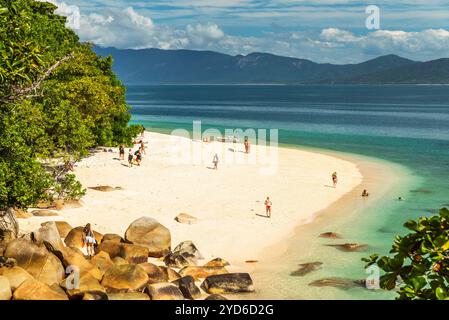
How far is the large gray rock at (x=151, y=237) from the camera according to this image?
21734 mm

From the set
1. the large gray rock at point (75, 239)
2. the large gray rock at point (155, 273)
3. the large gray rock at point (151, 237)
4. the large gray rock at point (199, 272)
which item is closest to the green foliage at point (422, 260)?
the large gray rock at point (155, 273)

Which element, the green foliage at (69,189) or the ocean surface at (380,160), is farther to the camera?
the green foliage at (69,189)

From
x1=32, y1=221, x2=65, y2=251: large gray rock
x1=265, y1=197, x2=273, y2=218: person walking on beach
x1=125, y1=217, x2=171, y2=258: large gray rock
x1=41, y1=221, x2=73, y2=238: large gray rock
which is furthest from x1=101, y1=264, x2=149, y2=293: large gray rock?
x1=265, y1=197, x2=273, y2=218: person walking on beach

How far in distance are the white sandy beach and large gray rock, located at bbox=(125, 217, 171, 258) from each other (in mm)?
1819

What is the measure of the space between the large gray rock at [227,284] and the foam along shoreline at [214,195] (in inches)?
99.5

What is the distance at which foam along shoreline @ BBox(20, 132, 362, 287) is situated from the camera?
25188 millimetres

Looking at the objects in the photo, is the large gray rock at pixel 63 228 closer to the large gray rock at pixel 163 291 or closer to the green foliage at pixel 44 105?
the green foliage at pixel 44 105

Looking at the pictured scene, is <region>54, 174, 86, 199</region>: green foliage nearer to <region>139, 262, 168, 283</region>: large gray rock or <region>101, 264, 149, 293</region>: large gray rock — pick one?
<region>139, 262, 168, 283</region>: large gray rock

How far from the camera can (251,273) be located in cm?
2083

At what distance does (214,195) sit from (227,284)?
15.3 m

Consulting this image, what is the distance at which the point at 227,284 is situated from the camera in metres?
18.6
